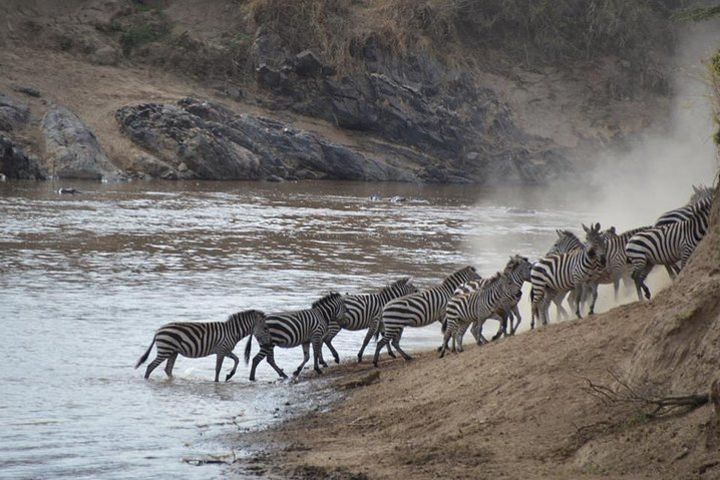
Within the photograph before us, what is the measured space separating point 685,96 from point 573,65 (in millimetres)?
6541

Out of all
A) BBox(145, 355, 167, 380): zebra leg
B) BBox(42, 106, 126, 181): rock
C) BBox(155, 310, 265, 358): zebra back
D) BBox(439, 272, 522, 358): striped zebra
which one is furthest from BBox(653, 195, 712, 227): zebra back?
BBox(42, 106, 126, 181): rock

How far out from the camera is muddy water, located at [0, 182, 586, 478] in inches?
469

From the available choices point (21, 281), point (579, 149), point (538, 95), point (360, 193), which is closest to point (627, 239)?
point (21, 281)

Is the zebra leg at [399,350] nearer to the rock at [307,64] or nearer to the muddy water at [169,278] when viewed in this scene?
the muddy water at [169,278]

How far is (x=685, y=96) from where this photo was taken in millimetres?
67000

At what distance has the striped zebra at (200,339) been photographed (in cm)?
1516

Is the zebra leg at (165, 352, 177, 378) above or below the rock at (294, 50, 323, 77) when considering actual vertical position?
below

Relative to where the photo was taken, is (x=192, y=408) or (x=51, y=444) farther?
(x=192, y=408)

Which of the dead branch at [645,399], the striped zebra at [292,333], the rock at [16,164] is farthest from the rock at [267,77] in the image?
the dead branch at [645,399]

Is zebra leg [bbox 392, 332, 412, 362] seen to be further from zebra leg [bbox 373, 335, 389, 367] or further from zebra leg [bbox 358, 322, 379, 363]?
zebra leg [bbox 358, 322, 379, 363]

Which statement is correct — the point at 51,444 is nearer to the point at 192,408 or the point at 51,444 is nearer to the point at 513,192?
the point at 192,408

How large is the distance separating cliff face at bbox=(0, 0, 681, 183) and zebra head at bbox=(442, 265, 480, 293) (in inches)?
1190

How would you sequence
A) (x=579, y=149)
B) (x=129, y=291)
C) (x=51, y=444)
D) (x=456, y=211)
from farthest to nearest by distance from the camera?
(x=579, y=149) → (x=456, y=211) → (x=129, y=291) → (x=51, y=444)

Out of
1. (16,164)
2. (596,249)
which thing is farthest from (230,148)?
(596,249)
